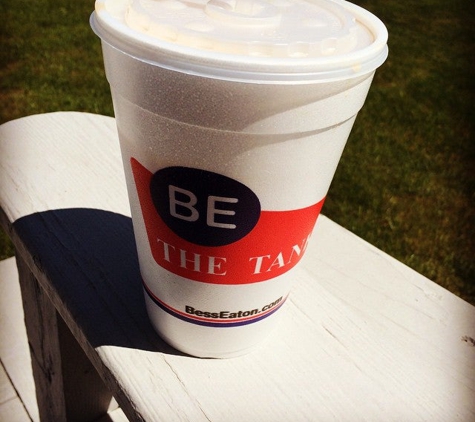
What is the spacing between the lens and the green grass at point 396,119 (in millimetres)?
2057

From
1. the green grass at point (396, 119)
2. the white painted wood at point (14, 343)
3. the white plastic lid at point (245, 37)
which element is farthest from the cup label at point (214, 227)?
the green grass at point (396, 119)

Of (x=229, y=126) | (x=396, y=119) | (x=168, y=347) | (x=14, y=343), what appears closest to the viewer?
(x=229, y=126)

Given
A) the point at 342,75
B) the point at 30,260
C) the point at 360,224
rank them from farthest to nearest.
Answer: the point at 360,224
the point at 30,260
the point at 342,75

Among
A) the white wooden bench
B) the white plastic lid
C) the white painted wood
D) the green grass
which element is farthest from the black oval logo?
the green grass

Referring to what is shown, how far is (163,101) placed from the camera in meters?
0.45

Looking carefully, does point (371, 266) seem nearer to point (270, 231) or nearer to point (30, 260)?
point (270, 231)

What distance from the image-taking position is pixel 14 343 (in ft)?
4.89

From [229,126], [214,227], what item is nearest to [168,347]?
[214,227]

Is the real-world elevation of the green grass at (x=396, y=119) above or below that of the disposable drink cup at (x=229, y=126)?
below

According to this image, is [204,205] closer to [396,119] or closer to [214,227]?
[214,227]

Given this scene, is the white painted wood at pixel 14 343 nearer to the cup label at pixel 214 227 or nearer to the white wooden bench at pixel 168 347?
the white wooden bench at pixel 168 347

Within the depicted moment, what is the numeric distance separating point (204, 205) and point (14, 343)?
1.24 meters

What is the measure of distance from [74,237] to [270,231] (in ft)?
1.36

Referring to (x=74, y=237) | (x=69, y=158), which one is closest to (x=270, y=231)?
(x=74, y=237)
